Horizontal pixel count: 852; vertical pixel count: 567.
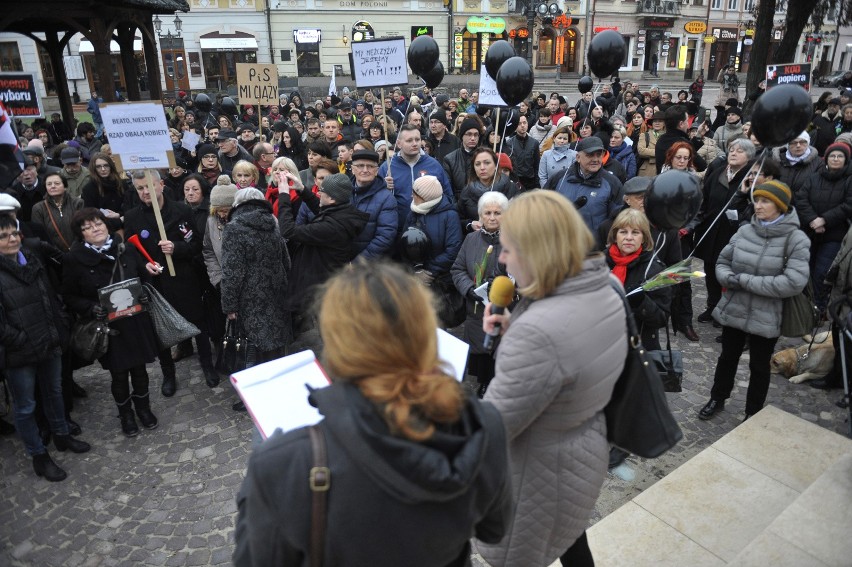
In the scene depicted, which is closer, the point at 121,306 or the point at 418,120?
the point at 121,306

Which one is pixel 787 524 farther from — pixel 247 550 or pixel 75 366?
pixel 75 366

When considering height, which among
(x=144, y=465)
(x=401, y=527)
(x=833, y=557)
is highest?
(x=401, y=527)

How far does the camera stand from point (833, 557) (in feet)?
8.92

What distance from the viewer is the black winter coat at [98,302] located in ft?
13.7

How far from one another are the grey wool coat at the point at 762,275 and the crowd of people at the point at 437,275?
0.05 feet

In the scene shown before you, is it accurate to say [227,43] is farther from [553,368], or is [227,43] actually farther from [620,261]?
[553,368]

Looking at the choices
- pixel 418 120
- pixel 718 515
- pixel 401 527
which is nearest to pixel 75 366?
pixel 401 527

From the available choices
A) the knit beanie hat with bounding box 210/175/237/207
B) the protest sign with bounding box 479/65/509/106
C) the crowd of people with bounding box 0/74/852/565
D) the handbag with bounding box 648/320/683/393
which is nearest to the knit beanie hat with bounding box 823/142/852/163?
the crowd of people with bounding box 0/74/852/565

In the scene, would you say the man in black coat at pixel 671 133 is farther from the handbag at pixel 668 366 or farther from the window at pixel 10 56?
the window at pixel 10 56

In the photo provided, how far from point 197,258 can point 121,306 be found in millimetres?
1000

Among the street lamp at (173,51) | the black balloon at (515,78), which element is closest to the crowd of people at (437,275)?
the black balloon at (515,78)

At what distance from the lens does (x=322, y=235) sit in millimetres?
4516

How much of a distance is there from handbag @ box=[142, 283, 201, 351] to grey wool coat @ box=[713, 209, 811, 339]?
164 inches

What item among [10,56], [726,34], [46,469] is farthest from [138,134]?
[726,34]
